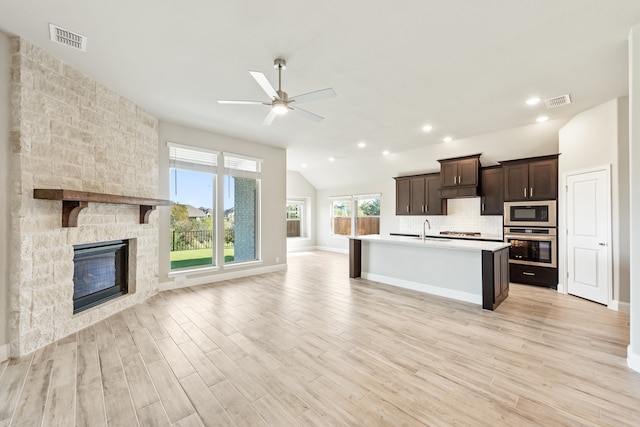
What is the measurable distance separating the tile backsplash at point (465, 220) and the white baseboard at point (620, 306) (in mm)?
2331

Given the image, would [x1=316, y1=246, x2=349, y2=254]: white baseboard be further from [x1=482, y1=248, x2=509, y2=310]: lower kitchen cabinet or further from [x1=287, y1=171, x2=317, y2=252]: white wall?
[x1=482, y1=248, x2=509, y2=310]: lower kitchen cabinet

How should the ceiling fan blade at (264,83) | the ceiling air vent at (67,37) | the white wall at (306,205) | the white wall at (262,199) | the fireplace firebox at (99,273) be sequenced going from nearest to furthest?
the ceiling fan blade at (264,83)
the ceiling air vent at (67,37)
the fireplace firebox at (99,273)
the white wall at (262,199)
the white wall at (306,205)

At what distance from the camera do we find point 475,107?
4.10m

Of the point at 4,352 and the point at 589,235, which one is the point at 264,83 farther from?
the point at 589,235

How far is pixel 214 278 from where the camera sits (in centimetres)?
536

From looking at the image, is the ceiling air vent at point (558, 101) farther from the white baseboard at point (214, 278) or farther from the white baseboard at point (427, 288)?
the white baseboard at point (214, 278)

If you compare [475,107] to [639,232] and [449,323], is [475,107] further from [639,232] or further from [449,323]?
[449,323]

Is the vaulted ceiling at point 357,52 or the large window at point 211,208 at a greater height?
the vaulted ceiling at point 357,52

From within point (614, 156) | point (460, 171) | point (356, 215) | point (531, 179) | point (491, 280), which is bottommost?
point (491, 280)

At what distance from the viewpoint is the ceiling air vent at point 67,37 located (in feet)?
7.91

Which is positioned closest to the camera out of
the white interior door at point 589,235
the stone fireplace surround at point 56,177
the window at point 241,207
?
the stone fireplace surround at point 56,177

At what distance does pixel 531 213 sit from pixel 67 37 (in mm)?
7397

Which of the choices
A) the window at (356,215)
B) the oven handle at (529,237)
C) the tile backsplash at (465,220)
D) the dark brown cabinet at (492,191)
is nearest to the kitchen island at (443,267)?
the oven handle at (529,237)

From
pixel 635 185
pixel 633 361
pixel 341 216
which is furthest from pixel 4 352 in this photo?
pixel 341 216
